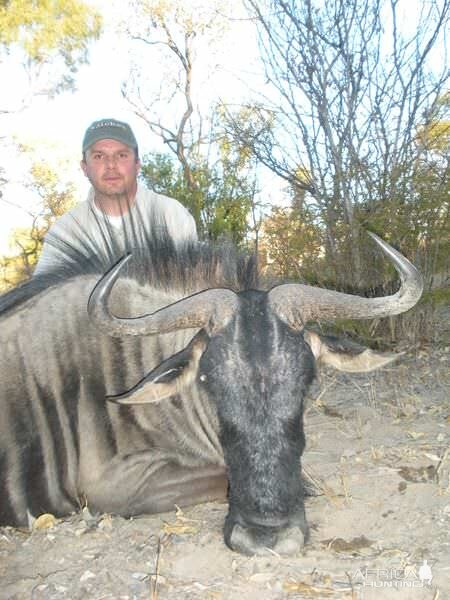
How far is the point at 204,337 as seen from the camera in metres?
3.25

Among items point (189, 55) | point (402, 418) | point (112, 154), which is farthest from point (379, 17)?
point (189, 55)

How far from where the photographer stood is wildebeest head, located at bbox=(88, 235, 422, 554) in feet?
9.14

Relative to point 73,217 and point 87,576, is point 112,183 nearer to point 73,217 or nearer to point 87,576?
point 73,217

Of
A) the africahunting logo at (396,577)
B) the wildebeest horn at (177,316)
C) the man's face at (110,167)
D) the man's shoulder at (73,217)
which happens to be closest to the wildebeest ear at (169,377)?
the wildebeest horn at (177,316)

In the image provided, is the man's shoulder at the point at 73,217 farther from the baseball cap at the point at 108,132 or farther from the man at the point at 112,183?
the baseball cap at the point at 108,132

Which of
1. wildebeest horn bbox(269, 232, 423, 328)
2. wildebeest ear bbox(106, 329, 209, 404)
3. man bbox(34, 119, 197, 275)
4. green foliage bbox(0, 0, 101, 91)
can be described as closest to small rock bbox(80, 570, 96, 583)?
wildebeest ear bbox(106, 329, 209, 404)

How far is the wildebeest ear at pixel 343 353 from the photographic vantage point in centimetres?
349

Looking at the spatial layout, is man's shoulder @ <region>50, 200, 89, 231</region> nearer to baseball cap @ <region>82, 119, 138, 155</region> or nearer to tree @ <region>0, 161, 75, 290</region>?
baseball cap @ <region>82, 119, 138, 155</region>

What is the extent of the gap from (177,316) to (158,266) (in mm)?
819

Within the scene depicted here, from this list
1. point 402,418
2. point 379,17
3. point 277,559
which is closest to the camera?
point 277,559

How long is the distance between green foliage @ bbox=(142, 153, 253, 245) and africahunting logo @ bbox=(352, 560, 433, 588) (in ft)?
26.6

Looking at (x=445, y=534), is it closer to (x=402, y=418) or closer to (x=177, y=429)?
(x=177, y=429)

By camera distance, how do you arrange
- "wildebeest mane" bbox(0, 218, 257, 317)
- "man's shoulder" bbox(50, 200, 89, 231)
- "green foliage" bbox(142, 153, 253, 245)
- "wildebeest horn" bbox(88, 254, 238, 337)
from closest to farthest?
"wildebeest horn" bbox(88, 254, 238, 337), "wildebeest mane" bbox(0, 218, 257, 317), "man's shoulder" bbox(50, 200, 89, 231), "green foliage" bbox(142, 153, 253, 245)

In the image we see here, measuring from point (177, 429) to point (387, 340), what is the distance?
149 inches
